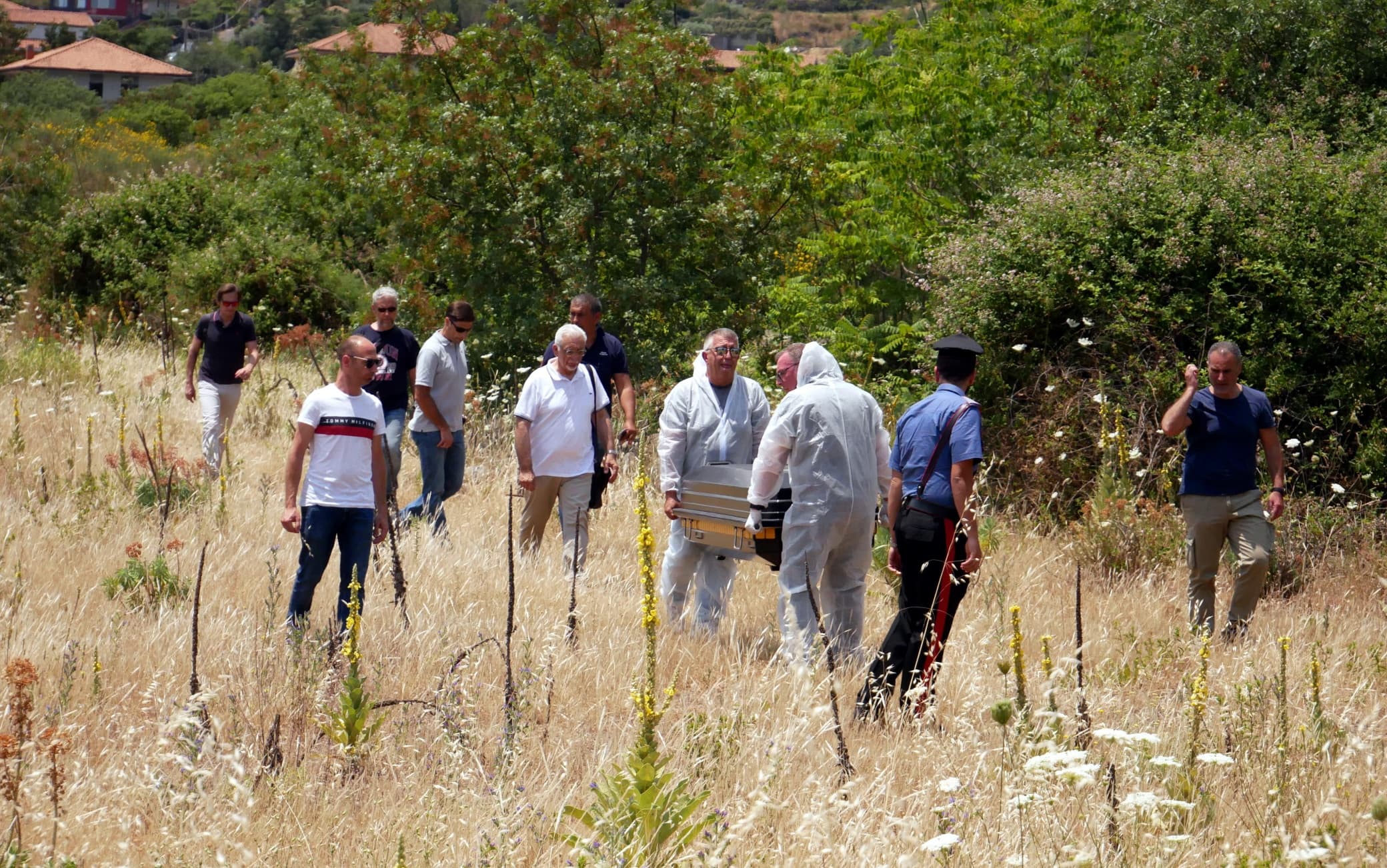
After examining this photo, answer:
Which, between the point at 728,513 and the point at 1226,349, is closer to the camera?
the point at 728,513

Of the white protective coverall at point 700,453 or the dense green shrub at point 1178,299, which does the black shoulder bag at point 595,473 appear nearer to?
the white protective coverall at point 700,453

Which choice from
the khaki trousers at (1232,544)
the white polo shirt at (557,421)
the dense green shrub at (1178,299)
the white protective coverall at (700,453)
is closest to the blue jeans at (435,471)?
the white polo shirt at (557,421)

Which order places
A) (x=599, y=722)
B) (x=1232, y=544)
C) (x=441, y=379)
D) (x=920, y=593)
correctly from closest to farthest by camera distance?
1. (x=599, y=722)
2. (x=920, y=593)
3. (x=1232, y=544)
4. (x=441, y=379)

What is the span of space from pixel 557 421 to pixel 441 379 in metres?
Result: 1.58

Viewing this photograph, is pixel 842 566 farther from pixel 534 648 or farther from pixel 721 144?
pixel 721 144

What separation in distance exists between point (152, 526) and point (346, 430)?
297 cm

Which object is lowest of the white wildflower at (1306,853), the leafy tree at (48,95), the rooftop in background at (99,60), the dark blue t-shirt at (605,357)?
the white wildflower at (1306,853)

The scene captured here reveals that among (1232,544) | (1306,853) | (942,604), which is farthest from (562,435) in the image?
(1306,853)

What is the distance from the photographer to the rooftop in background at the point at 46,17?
140 m

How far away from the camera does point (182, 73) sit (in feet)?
339

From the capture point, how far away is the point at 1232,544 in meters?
8.42

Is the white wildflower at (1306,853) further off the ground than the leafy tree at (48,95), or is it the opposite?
the leafy tree at (48,95)

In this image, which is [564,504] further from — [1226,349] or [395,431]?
[1226,349]

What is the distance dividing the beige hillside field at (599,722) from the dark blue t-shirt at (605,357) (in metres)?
1.26
